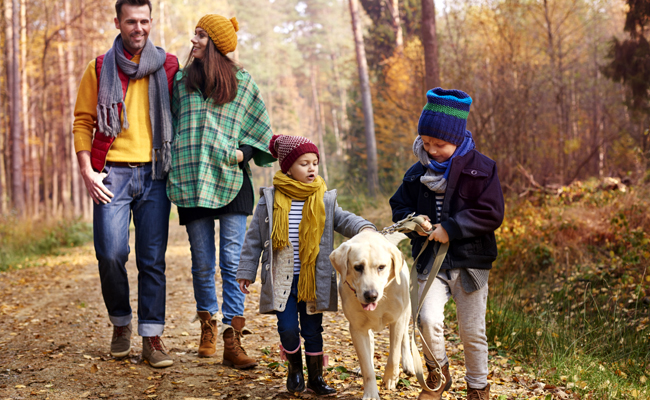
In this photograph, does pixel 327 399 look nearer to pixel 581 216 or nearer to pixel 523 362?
pixel 523 362

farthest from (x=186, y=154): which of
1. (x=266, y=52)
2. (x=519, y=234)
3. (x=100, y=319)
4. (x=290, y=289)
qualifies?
(x=266, y=52)

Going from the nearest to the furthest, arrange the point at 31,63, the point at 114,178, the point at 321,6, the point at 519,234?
the point at 114,178 < the point at 519,234 < the point at 31,63 < the point at 321,6

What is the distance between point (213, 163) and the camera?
397cm

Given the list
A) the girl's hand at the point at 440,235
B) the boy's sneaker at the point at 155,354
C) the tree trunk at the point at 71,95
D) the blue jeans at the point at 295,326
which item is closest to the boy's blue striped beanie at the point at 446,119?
the girl's hand at the point at 440,235

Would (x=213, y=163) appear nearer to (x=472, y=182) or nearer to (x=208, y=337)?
(x=208, y=337)

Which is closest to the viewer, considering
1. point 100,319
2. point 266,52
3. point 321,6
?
point 100,319

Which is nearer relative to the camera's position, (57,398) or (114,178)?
(57,398)

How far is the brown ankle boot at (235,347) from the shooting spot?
Answer: 12.9 ft

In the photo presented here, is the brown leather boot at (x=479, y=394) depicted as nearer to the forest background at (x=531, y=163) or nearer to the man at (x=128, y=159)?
the forest background at (x=531, y=163)

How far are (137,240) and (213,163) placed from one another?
85 centimetres

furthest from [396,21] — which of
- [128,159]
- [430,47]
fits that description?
[128,159]

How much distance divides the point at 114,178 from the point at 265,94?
163 feet

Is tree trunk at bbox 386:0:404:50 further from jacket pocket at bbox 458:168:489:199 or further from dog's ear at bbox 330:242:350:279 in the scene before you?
dog's ear at bbox 330:242:350:279

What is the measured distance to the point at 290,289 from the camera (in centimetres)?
339
